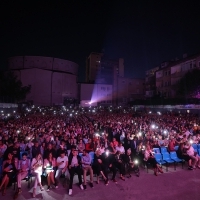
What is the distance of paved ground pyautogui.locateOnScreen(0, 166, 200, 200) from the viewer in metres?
6.83

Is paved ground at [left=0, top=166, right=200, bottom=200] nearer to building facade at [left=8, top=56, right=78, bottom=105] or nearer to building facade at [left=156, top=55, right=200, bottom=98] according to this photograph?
building facade at [left=156, top=55, right=200, bottom=98]

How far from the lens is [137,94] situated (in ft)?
231

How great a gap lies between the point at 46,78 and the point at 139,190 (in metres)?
57.5

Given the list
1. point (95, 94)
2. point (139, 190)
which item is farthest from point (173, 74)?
Result: point (139, 190)

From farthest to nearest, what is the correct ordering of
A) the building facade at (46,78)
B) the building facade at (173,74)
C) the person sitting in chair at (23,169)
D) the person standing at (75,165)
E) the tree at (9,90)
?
the building facade at (46,78)
the tree at (9,90)
the building facade at (173,74)
the person standing at (75,165)
the person sitting in chair at (23,169)

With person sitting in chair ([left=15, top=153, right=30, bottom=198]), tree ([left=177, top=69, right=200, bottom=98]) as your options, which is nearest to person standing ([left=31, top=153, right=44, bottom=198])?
person sitting in chair ([left=15, top=153, right=30, bottom=198])

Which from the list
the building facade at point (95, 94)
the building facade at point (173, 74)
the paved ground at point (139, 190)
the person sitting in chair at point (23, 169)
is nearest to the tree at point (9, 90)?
the building facade at point (95, 94)

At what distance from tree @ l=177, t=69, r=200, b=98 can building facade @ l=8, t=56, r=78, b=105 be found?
1466 inches

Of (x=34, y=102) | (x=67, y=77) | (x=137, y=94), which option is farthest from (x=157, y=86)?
(x=34, y=102)

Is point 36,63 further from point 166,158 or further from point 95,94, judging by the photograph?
point 166,158

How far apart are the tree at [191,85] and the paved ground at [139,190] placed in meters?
30.7

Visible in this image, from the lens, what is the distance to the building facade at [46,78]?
5903cm

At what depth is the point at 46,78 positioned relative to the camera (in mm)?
60594

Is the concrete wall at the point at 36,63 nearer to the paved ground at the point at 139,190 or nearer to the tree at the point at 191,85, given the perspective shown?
the tree at the point at 191,85
